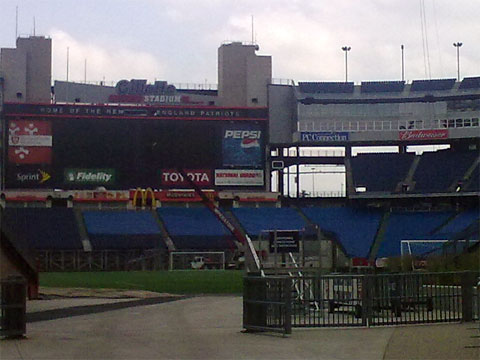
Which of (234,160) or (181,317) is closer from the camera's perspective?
(181,317)

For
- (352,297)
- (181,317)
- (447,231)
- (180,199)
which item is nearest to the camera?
(352,297)

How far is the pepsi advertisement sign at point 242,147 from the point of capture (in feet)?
251

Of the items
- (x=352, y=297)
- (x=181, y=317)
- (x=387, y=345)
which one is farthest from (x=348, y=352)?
(x=181, y=317)

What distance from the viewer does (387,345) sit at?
643 inches

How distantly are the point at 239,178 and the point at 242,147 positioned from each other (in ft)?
8.50

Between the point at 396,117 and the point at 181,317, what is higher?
the point at 396,117

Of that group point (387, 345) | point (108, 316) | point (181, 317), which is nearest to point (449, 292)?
point (387, 345)

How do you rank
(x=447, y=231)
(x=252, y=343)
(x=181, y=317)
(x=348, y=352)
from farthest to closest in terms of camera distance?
(x=447, y=231) → (x=181, y=317) → (x=252, y=343) → (x=348, y=352)

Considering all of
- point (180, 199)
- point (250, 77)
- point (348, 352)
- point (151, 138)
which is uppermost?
point (250, 77)

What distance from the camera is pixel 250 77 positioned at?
8162cm

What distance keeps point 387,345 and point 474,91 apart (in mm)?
69502

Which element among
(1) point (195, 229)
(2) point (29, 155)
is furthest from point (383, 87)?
(2) point (29, 155)

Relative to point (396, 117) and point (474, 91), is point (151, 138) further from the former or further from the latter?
point (474, 91)

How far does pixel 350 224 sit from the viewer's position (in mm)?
78438
